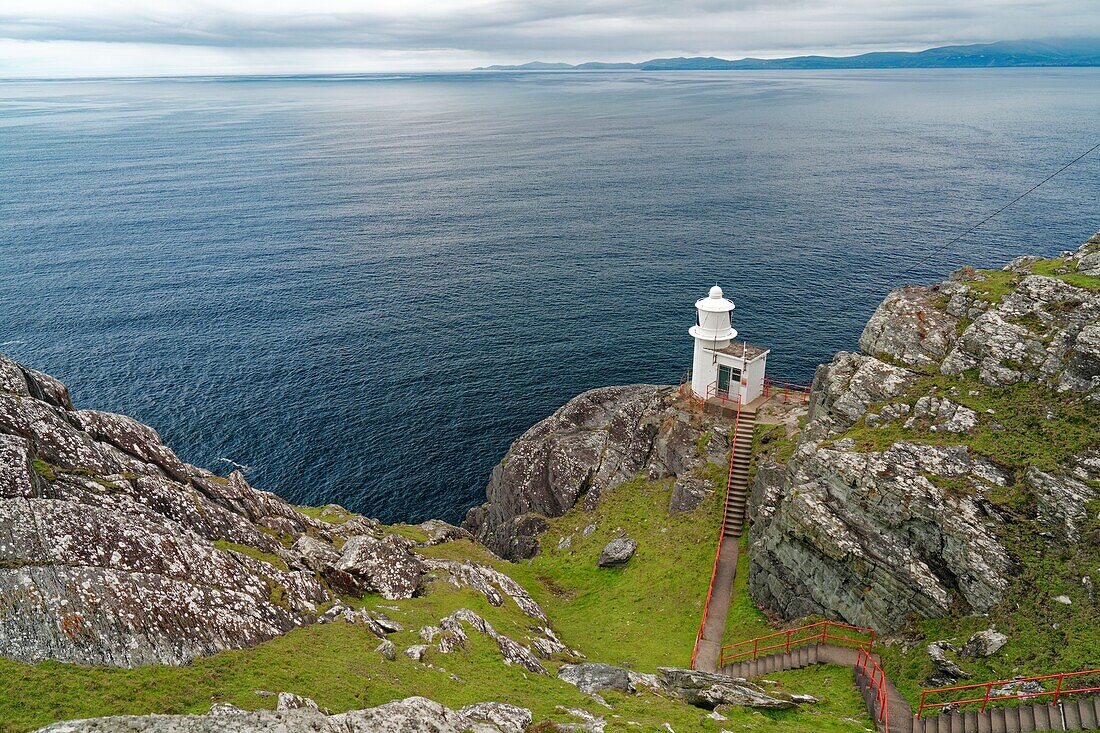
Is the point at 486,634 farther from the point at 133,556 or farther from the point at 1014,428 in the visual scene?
the point at 1014,428

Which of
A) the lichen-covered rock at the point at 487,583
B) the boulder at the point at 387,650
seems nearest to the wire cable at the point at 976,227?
the lichen-covered rock at the point at 487,583

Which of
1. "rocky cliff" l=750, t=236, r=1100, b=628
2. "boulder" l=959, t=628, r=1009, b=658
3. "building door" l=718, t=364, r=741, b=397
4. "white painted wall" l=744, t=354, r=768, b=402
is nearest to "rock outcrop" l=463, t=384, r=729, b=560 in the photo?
"building door" l=718, t=364, r=741, b=397

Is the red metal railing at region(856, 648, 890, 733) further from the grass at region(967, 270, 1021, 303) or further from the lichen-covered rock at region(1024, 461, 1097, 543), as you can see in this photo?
the grass at region(967, 270, 1021, 303)

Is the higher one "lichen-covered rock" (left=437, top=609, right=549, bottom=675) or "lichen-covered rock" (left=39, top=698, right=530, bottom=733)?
"lichen-covered rock" (left=39, top=698, right=530, bottom=733)

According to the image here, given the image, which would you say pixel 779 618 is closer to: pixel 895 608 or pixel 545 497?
pixel 895 608

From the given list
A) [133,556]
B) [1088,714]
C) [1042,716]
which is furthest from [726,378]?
[133,556]

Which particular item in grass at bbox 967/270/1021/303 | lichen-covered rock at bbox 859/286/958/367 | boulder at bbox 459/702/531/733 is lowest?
boulder at bbox 459/702/531/733

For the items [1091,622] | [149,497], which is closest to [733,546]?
[1091,622]
